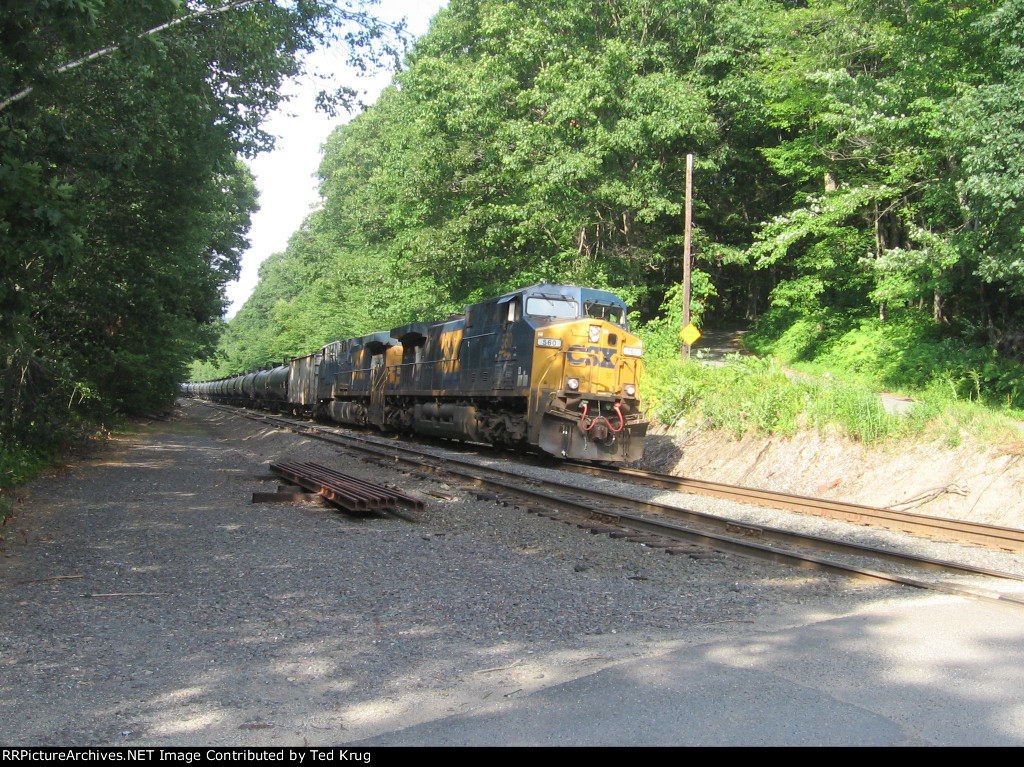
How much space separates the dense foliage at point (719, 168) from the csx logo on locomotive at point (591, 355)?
8221 millimetres

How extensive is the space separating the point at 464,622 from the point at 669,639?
4.46 ft

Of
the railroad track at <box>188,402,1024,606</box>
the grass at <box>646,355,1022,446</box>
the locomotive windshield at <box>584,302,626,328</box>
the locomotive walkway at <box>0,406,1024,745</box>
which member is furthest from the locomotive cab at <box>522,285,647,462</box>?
the locomotive walkway at <box>0,406,1024,745</box>

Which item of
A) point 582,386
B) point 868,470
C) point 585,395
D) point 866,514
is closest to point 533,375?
point 582,386

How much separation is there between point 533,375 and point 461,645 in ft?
32.7

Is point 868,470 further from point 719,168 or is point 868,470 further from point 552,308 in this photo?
point 719,168

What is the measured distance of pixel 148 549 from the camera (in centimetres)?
745

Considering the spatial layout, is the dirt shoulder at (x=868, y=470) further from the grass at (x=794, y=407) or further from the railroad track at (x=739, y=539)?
the railroad track at (x=739, y=539)

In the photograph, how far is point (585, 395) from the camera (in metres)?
14.4

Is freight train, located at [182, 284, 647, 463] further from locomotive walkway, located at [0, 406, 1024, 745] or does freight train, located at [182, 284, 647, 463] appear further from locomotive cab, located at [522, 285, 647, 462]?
locomotive walkway, located at [0, 406, 1024, 745]

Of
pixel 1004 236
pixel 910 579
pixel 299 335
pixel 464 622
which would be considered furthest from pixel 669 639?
pixel 299 335

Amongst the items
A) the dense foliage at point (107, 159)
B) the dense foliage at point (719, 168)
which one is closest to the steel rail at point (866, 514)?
the dense foliage at point (107, 159)

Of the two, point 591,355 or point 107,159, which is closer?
point 107,159

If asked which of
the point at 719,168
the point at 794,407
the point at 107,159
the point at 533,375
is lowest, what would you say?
the point at 794,407

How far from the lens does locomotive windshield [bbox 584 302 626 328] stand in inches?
623
